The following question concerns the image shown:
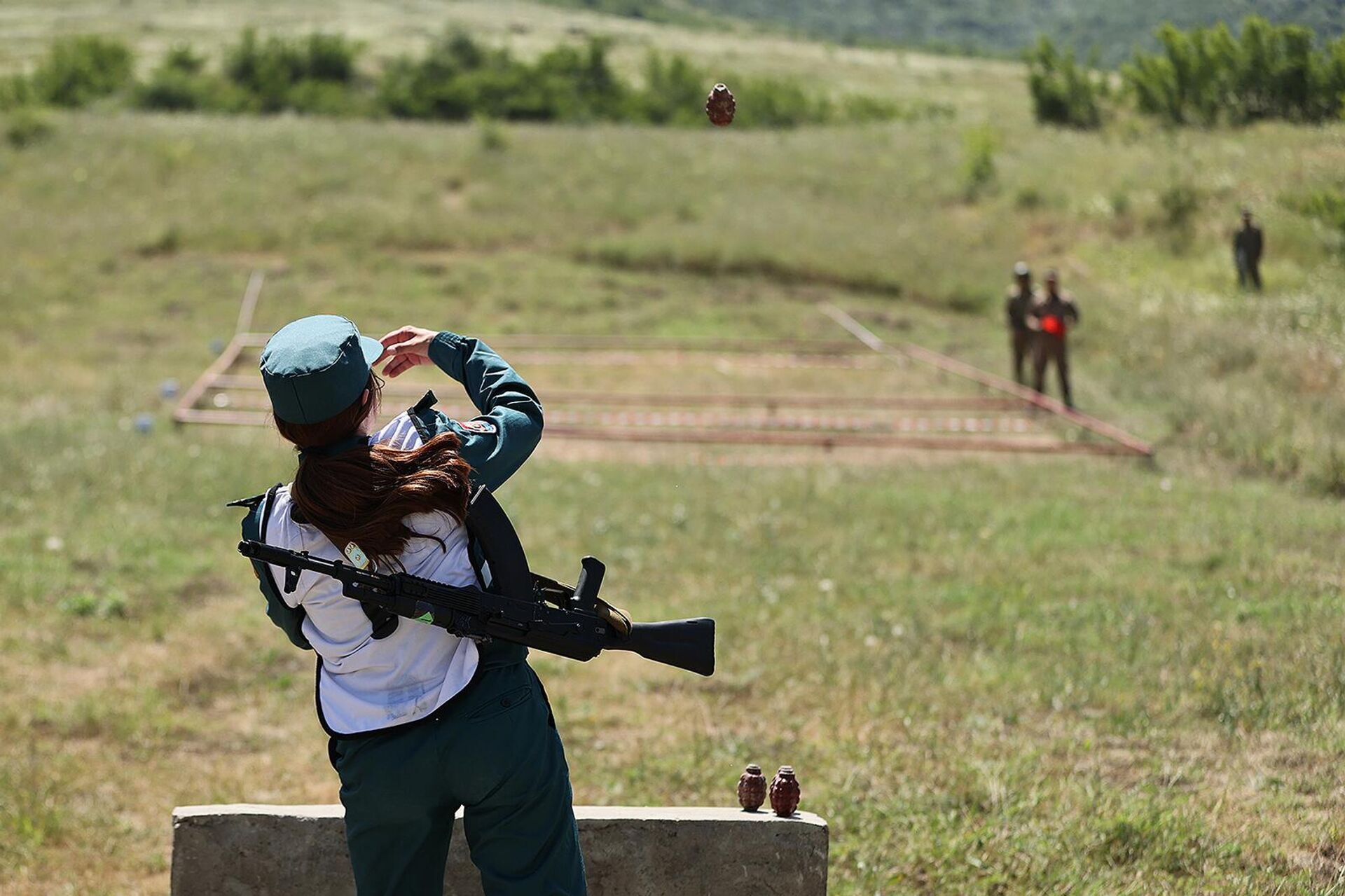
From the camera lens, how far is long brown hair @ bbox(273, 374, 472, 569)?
2.76 m

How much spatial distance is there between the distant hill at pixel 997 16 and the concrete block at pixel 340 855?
17.0ft

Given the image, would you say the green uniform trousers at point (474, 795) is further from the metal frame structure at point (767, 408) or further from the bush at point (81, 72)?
the bush at point (81, 72)

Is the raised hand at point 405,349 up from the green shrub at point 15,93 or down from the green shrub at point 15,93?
up

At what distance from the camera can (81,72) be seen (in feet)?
142

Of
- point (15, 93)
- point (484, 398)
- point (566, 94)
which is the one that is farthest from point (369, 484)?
point (566, 94)

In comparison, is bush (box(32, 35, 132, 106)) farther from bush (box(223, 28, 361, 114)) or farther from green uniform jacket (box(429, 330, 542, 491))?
green uniform jacket (box(429, 330, 542, 491))

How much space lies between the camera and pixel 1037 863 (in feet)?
14.5

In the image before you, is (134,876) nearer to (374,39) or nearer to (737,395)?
(737,395)

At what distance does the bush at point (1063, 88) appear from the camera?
27938 mm

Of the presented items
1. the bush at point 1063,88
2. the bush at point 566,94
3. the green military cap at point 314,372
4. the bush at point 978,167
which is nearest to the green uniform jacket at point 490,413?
the green military cap at point 314,372

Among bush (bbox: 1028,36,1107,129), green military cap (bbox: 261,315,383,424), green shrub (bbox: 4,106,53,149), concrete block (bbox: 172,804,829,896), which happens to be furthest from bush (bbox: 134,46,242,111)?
green military cap (bbox: 261,315,383,424)

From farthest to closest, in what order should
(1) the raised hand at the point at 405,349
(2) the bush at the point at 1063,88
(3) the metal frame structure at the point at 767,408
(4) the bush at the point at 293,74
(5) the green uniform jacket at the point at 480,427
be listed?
(4) the bush at the point at 293,74
(2) the bush at the point at 1063,88
(3) the metal frame structure at the point at 767,408
(1) the raised hand at the point at 405,349
(5) the green uniform jacket at the point at 480,427

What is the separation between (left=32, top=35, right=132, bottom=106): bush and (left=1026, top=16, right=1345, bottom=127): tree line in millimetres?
31430

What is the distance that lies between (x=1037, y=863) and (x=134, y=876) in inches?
122
